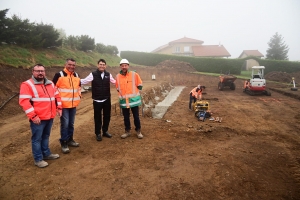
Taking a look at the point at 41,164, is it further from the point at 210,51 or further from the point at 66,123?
the point at 210,51

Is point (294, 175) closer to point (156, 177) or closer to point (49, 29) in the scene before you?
point (156, 177)

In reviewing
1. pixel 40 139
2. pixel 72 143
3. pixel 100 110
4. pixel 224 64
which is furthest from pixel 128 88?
pixel 224 64

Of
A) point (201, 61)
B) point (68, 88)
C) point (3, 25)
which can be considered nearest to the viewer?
point (68, 88)

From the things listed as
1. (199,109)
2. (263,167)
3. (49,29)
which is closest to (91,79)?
(263,167)

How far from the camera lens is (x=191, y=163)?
3.88 meters

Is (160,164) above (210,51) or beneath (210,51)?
beneath

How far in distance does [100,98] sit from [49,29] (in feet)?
41.6

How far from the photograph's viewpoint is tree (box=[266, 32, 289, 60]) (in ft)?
128

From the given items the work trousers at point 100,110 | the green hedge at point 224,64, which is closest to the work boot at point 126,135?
the work trousers at point 100,110

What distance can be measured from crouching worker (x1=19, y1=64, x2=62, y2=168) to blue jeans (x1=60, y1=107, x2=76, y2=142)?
0.32 m

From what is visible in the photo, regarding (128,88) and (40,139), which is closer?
(40,139)

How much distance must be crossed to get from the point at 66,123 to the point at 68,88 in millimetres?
770

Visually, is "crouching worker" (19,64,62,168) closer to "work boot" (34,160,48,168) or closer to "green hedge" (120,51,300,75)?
"work boot" (34,160,48,168)

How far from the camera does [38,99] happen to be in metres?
3.42
